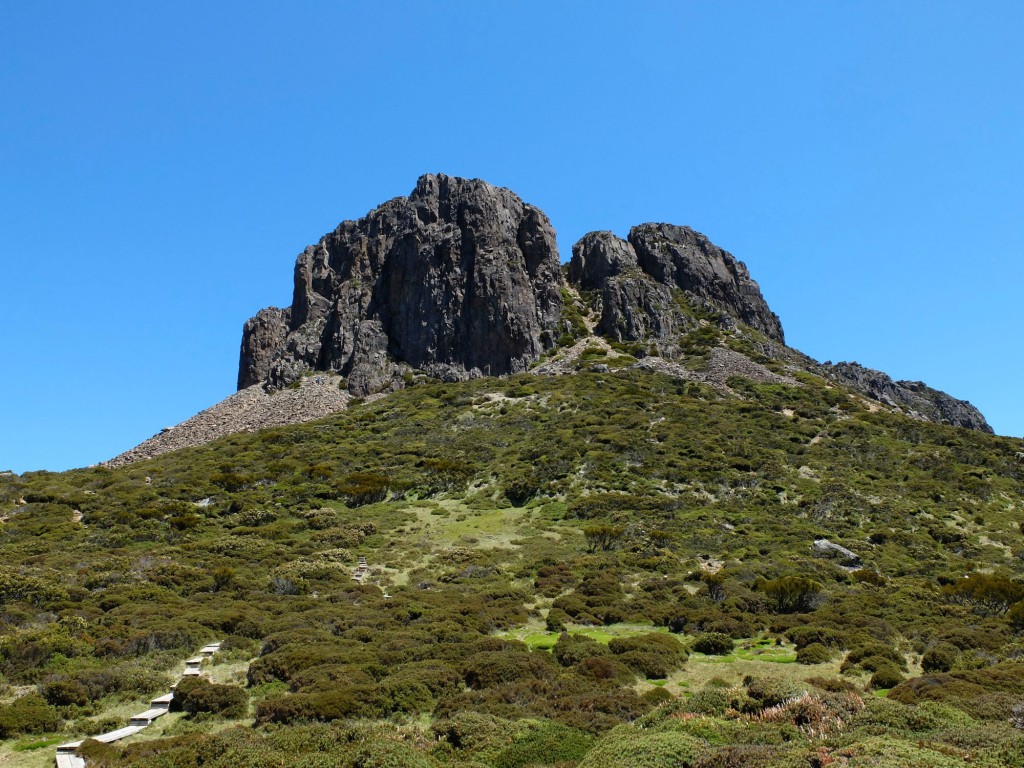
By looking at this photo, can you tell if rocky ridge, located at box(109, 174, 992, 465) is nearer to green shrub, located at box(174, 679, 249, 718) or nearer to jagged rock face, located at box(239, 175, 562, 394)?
jagged rock face, located at box(239, 175, 562, 394)

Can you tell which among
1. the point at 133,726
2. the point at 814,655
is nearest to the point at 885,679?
the point at 814,655

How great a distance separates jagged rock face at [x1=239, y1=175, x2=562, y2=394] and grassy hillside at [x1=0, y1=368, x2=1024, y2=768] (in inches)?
654

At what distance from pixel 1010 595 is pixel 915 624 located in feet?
20.5

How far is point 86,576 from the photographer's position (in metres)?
30.0

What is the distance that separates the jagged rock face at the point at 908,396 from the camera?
93.2m

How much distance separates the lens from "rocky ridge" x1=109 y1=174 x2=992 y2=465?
271 feet

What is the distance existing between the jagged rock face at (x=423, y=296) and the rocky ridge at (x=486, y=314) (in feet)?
0.57

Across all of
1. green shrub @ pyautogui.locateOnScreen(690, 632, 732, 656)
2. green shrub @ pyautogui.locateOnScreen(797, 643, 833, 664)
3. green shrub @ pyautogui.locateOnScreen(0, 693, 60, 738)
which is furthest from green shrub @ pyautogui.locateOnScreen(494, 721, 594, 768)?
green shrub @ pyautogui.locateOnScreen(0, 693, 60, 738)

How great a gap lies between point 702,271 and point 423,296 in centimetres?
3841

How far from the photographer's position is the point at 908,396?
97.2 meters

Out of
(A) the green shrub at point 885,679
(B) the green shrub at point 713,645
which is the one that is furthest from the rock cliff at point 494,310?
(A) the green shrub at point 885,679

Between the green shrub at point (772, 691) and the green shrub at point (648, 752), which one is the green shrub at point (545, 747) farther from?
the green shrub at point (772, 691)

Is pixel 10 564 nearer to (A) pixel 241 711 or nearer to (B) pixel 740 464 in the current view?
(A) pixel 241 711

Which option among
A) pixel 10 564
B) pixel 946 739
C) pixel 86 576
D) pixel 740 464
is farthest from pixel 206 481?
pixel 946 739
